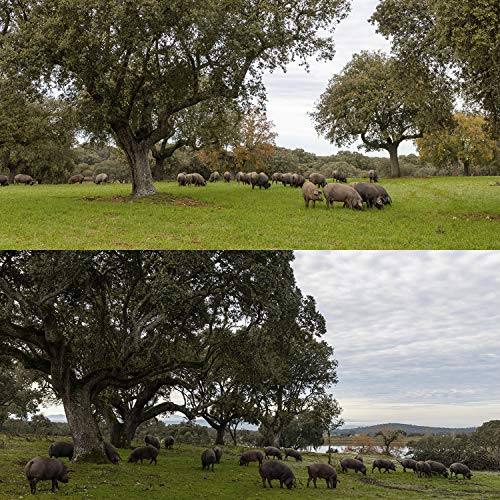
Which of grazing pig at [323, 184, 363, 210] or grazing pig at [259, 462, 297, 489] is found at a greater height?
grazing pig at [323, 184, 363, 210]

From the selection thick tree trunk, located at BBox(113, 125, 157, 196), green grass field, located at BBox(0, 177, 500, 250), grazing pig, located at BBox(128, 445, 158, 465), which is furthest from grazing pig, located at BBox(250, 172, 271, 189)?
grazing pig, located at BBox(128, 445, 158, 465)

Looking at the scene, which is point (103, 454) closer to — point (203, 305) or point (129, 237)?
point (203, 305)

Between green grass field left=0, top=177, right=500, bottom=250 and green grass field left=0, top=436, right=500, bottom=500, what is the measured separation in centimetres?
810

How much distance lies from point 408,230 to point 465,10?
9.67 meters

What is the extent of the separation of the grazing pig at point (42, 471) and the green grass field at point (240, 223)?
7562 millimetres

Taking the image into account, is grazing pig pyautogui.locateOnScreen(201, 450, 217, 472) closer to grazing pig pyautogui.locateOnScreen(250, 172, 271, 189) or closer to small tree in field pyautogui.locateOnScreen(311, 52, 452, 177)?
grazing pig pyautogui.locateOnScreen(250, 172, 271, 189)

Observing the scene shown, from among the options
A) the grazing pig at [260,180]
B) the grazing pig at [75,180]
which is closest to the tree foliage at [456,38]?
the grazing pig at [260,180]

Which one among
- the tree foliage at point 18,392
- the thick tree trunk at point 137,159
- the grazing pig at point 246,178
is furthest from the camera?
the grazing pig at point 246,178

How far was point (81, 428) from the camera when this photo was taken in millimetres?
20344

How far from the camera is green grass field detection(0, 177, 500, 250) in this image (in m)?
21.1

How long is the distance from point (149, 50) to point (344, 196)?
550 inches

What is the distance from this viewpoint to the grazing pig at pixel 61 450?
21750 mm

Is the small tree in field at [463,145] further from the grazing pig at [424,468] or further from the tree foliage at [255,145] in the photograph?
the grazing pig at [424,468]

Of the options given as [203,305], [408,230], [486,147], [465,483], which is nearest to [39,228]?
[203,305]
